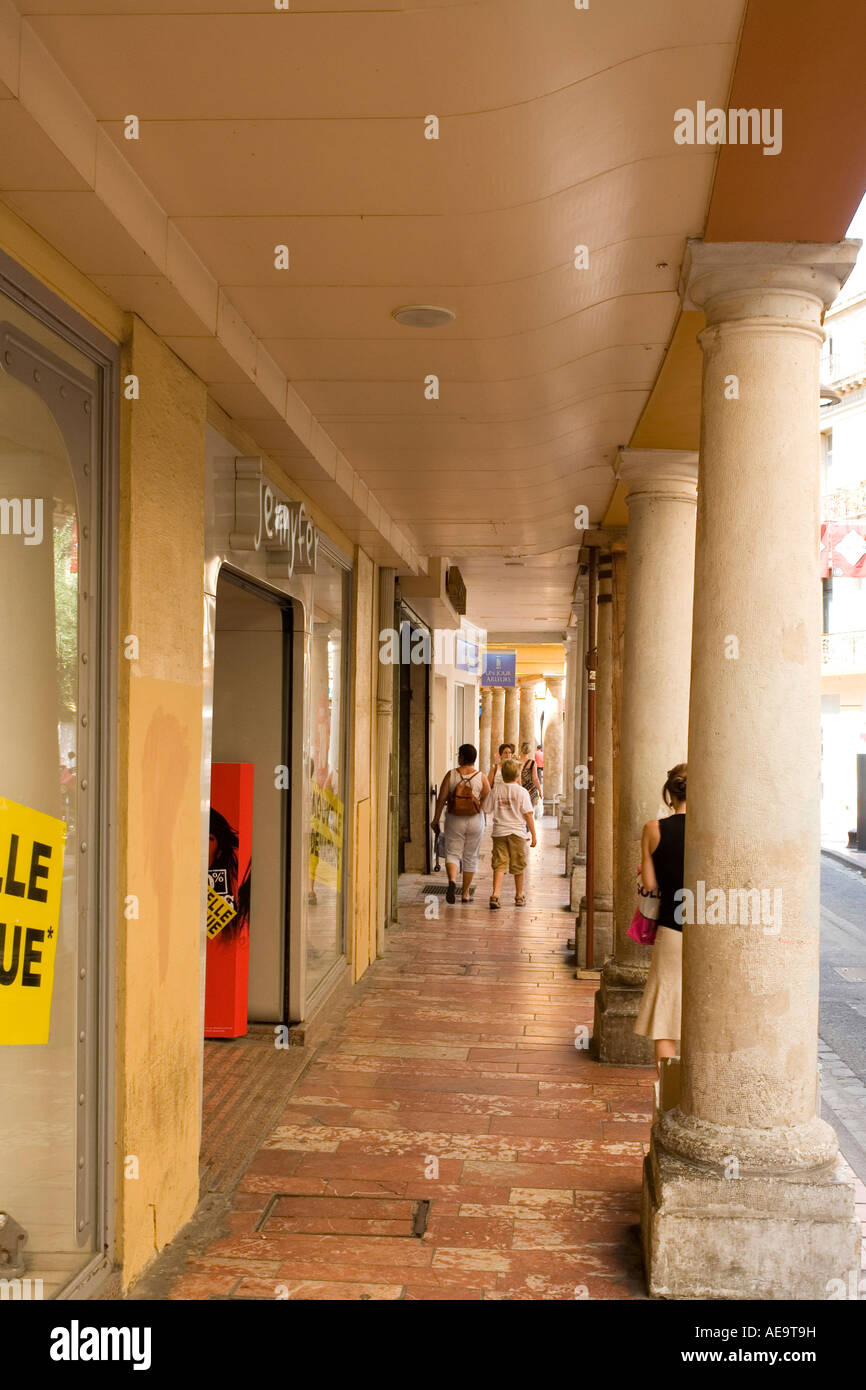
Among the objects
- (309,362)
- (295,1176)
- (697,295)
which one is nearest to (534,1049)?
(295,1176)

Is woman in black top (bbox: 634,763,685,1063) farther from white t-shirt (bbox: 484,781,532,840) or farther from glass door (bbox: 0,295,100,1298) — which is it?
white t-shirt (bbox: 484,781,532,840)

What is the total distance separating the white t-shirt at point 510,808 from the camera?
1298 centimetres

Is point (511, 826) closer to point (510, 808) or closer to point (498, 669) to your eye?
point (510, 808)

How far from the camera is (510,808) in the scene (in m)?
13.0

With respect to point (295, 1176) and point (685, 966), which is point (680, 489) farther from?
point (295, 1176)

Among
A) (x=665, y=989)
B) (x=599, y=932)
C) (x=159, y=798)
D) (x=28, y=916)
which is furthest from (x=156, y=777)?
(x=599, y=932)

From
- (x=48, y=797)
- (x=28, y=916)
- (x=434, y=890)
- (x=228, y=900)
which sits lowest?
(x=434, y=890)

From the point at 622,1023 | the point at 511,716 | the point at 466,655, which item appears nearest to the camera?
the point at 622,1023

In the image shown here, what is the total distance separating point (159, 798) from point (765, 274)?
2.59 m

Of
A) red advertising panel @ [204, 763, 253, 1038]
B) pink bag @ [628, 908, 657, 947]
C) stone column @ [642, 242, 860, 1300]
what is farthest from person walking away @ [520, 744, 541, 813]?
stone column @ [642, 242, 860, 1300]

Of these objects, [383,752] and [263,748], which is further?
[383,752]

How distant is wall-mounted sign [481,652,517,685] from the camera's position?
23562mm

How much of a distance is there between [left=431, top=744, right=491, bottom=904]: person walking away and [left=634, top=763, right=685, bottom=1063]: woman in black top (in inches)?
285
